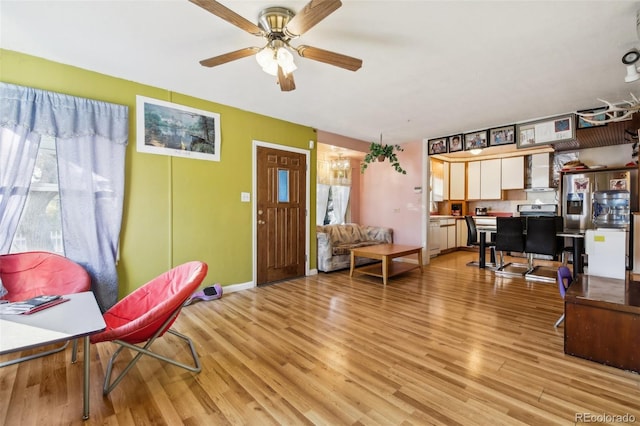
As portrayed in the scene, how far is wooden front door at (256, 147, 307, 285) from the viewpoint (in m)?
4.25

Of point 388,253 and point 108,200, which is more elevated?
point 108,200

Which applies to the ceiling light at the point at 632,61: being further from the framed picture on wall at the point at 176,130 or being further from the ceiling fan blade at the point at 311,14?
the framed picture on wall at the point at 176,130

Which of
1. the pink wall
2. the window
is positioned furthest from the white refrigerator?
the window

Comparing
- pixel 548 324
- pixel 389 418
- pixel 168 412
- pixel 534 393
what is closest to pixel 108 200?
pixel 168 412

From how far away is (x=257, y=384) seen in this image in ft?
6.14

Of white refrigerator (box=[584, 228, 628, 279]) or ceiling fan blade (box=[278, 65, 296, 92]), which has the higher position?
ceiling fan blade (box=[278, 65, 296, 92])

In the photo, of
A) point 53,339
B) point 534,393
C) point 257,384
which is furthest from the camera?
point 257,384

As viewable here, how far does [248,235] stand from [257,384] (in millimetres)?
2473

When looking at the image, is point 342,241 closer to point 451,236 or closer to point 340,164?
point 340,164

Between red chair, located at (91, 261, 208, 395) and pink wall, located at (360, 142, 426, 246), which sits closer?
red chair, located at (91, 261, 208, 395)

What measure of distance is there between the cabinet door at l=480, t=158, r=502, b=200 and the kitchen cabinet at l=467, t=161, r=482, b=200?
10 cm

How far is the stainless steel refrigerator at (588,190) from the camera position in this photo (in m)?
5.09

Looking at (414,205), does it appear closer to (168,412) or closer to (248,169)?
(248,169)

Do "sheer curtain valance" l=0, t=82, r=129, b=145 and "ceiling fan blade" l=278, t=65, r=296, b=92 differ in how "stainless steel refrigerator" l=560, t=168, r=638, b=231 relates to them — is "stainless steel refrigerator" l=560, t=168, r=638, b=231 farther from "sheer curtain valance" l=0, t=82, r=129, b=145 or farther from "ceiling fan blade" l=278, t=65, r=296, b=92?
"sheer curtain valance" l=0, t=82, r=129, b=145
